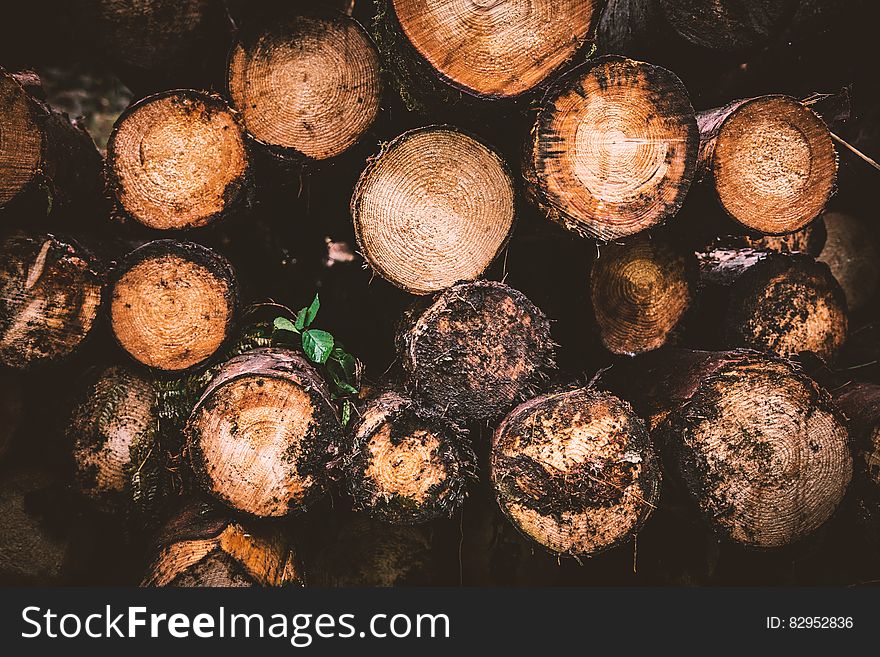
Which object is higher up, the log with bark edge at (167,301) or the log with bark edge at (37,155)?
the log with bark edge at (37,155)

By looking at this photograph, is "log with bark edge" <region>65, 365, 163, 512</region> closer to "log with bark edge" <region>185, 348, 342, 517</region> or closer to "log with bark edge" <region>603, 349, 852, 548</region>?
"log with bark edge" <region>185, 348, 342, 517</region>

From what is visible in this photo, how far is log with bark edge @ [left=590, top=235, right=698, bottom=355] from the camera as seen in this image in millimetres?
2008

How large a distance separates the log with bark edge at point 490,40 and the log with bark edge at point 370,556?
5.53 ft

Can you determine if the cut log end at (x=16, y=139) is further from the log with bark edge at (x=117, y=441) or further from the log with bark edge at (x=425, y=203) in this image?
the log with bark edge at (x=425, y=203)

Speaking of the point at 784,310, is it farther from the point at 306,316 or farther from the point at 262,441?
the point at 262,441

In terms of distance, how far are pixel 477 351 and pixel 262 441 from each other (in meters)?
0.70

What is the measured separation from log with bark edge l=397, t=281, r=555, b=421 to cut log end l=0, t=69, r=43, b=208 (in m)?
1.31

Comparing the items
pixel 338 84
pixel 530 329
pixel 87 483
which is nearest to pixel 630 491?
pixel 530 329

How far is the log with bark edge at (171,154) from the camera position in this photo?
172 centimetres

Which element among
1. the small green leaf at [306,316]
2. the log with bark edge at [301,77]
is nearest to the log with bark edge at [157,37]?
the log with bark edge at [301,77]

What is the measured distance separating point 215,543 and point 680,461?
1447mm

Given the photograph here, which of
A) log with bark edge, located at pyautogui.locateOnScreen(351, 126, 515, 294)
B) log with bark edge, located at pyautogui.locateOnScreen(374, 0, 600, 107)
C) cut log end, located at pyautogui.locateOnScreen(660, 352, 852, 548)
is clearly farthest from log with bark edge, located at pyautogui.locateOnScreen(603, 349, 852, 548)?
log with bark edge, located at pyautogui.locateOnScreen(374, 0, 600, 107)

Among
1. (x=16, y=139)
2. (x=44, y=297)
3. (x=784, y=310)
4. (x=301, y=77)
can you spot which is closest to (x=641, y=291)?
(x=784, y=310)

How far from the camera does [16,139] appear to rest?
5.53 ft
